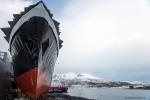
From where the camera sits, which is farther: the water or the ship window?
the water

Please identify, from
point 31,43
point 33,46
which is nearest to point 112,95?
point 31,43

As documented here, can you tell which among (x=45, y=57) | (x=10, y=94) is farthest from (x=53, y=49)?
(x=10, y=94)

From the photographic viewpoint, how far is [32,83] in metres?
26.8

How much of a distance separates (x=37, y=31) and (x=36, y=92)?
4.54 metres

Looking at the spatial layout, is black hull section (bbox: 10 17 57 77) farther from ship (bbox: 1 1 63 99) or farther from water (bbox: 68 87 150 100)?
water (bbox: 68 87 150 100)

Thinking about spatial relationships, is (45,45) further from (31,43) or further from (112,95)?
(112,95)

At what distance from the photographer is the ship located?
2720 cm

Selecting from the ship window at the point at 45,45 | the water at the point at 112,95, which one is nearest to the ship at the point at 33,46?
the ship window at the point at 45,45

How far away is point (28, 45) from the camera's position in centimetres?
2786

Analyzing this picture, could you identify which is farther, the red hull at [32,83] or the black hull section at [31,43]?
the black hull section at [31,43]

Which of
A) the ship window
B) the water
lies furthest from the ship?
the water

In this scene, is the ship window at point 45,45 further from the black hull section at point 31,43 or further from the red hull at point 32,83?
the red hull at point 32,83

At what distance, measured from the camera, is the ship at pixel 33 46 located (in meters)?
27.2

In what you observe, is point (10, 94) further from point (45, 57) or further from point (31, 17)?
point (31, 17)
